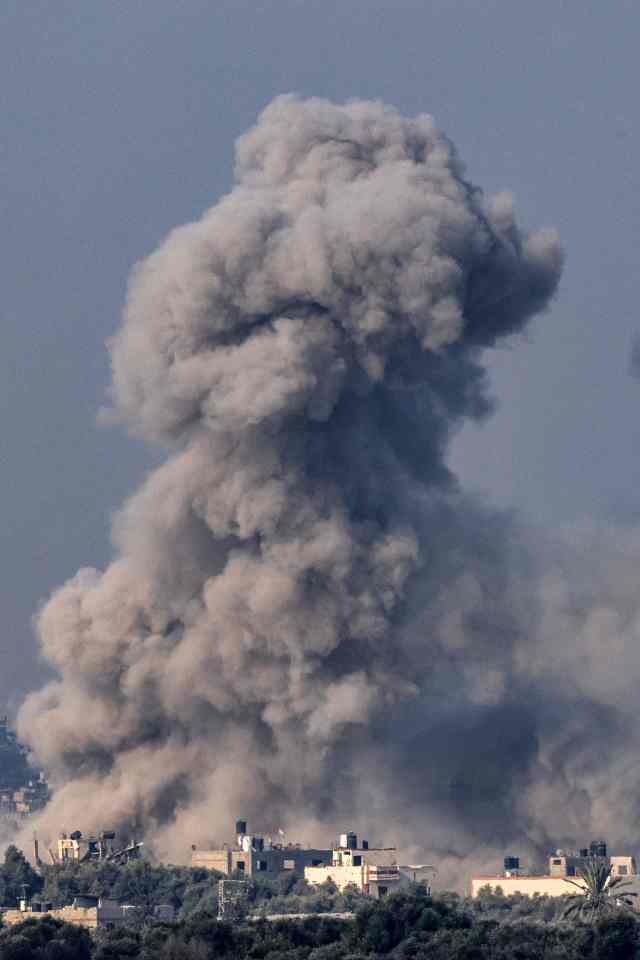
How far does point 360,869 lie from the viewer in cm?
10862

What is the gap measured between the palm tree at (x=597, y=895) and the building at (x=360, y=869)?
245 inches

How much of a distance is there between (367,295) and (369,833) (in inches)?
720

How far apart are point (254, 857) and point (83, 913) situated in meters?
11.6

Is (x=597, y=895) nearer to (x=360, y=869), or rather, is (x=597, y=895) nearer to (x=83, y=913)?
(x=360, y=869)

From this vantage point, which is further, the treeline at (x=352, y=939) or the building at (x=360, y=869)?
the building at (x=360, y=869)

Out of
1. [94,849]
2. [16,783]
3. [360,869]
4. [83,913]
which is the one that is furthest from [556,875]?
[16,783]

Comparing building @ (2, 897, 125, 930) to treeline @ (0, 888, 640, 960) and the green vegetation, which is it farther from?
treeline @ (0, 888, 640, 960)

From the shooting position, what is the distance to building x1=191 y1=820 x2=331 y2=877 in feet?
359

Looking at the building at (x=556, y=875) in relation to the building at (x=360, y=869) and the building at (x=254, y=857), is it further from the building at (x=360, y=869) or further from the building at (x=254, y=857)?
the building at (x=254, y=857)

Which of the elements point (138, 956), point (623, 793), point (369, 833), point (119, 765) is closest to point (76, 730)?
point (119, 765)

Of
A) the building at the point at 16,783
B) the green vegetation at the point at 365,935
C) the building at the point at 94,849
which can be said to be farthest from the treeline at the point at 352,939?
the building at the point at 16,783

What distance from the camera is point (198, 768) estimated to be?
112812 mm

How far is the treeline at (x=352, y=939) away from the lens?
8519 cm

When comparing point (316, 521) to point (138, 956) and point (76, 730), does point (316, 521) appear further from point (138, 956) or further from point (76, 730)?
point (138, 956)
